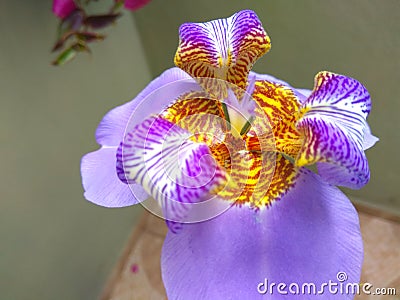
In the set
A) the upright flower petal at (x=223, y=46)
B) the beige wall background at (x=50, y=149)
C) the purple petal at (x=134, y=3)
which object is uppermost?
the purple petal at (x=134, y=3)

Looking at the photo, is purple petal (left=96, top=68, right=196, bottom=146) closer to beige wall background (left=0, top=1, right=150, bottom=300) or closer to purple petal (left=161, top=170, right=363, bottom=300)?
purple petal (left=161, top=170, right=363, bottom=300)

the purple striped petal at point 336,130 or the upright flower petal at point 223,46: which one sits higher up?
the upright flower petal at point 223,46

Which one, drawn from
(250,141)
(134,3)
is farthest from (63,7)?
(250,141)

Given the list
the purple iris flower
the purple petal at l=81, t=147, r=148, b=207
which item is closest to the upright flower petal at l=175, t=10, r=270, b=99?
the purple iris flower

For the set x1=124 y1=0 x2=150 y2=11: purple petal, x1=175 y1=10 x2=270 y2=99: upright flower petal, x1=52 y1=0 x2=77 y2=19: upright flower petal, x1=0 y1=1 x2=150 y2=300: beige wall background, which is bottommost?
x1=0 y1=1 x2=150 y2=300: beige wall background

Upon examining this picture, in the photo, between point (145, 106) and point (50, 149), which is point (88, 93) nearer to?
point (50, 149)

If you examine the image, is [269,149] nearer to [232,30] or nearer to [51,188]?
[232,30]

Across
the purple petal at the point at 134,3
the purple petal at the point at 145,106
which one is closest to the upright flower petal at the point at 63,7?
the purple petal at the point at 134,3

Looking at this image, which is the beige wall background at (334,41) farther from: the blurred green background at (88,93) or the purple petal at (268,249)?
the purple petal at (268,249)
